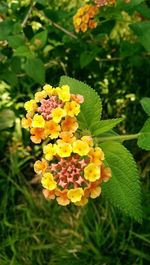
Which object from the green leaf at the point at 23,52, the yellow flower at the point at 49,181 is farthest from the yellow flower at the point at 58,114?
the green leaf at the point at 23,52

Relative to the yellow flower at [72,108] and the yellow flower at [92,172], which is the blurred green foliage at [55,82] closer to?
the yellow flower at [72,108]

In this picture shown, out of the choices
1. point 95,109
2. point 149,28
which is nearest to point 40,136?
point 95,109

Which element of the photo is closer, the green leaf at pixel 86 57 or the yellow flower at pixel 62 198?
the yellow flower at pixel 62 198

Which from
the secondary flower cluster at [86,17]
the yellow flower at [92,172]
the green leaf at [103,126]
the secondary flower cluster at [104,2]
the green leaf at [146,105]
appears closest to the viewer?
the yellow flower at [92,172]

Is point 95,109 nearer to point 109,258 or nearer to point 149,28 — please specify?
point 149,28

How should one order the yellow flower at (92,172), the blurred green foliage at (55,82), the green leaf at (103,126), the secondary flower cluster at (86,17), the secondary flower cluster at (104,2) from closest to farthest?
1. the yellow flower at (92,172)
2. the green leaf at (103,126)
3. the secondary flower cluster at (104,2)
4. the secondary flower cluster at (86,17)
5. the blurred green foliage at (55,82)

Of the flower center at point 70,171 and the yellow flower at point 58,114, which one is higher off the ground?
the yellow flower at point 58,114
